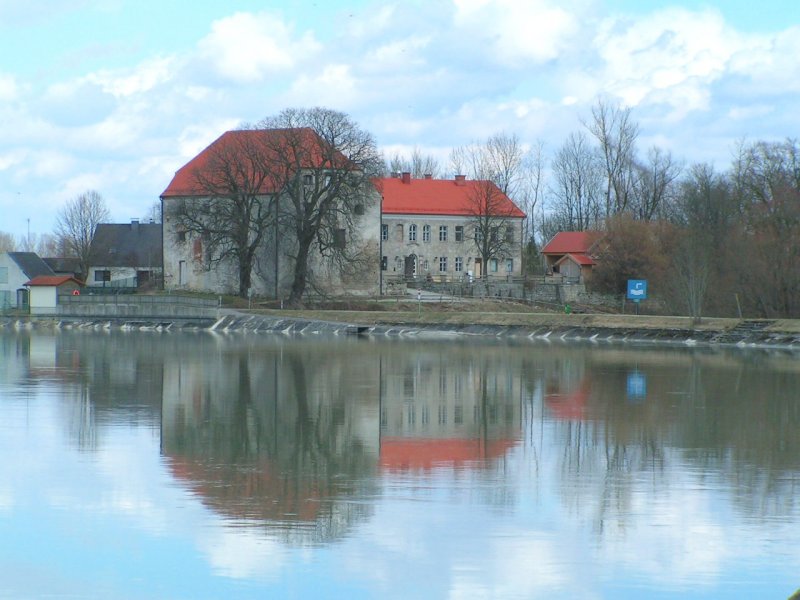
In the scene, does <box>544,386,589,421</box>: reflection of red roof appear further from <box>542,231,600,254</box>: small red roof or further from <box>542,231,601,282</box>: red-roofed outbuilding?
<box>542,231,600,254</box>: small red roof

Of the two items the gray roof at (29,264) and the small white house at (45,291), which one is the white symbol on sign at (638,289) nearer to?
the small white house at (45,291)

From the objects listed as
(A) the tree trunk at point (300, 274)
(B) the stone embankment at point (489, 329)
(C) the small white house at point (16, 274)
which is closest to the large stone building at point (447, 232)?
(A) the tree trunk at point (300, 274)

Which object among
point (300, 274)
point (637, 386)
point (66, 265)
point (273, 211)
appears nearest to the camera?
point (637, 386)

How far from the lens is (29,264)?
70688 millimetres

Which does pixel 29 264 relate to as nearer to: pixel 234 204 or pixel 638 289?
pixel 234 204

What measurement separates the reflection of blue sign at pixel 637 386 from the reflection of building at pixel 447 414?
2597 millimetres

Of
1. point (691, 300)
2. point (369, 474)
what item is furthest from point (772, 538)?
point (691, 300)

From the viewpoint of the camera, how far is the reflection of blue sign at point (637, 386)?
2638 centimetres

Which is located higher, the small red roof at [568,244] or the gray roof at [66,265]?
the small red roof at [568,244]

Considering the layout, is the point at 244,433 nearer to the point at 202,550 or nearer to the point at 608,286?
the point at 202,550

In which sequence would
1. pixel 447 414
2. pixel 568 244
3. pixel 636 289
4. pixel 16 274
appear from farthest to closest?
1. pixel 568 244
2. pixel 16 274
3. pixel 636 289
4. pixel 447 414

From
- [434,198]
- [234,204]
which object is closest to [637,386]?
[234,204]

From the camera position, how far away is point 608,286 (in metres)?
72.5

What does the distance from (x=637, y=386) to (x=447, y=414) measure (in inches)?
304
